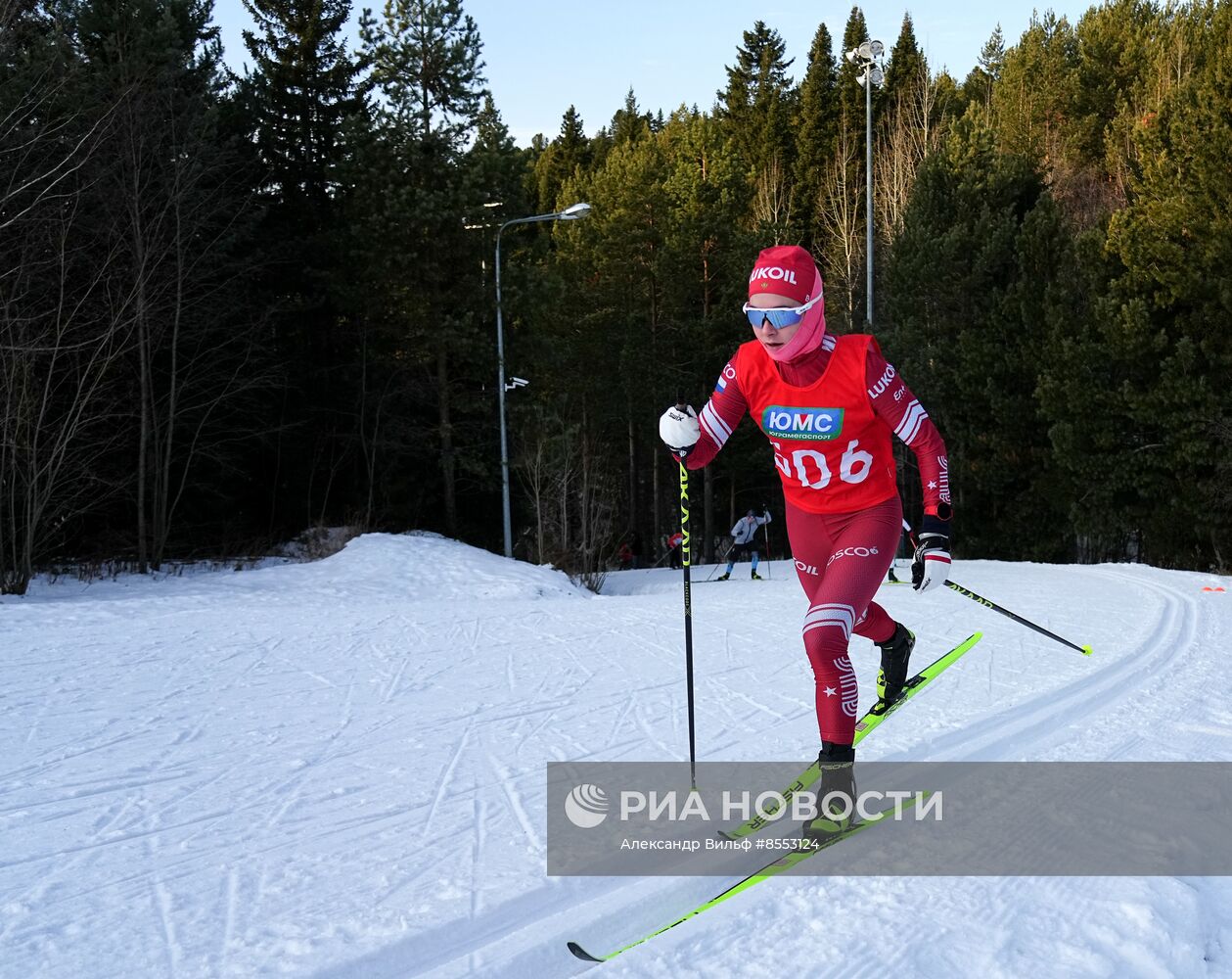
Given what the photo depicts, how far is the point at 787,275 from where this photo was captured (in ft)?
11.7

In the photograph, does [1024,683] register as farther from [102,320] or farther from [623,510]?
[623,510]

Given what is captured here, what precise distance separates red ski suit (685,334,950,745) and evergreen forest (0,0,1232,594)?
11.0 meters

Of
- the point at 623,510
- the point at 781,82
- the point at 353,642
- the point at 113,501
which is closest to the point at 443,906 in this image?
the point at 353,642

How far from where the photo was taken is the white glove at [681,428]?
3838mm

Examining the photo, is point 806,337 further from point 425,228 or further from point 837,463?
point 425,228

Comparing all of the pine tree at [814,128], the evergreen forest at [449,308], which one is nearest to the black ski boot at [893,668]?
the evergreen forest at [449,308]

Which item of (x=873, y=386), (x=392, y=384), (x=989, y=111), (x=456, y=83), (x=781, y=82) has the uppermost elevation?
(x=781, y=82)

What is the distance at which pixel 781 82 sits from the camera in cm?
5266

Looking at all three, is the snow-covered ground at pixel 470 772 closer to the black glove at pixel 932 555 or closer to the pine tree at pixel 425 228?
the black glove at pixel 932 555

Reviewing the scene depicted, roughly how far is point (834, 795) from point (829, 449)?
1.34 m

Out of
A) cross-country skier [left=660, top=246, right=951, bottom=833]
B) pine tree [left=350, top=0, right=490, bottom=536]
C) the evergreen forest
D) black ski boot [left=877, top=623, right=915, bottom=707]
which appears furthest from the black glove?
A: pine tree [left=350, top=0, right=490, bottom=536]

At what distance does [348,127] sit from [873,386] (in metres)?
22.0

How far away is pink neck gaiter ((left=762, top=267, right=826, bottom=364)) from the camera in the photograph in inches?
141

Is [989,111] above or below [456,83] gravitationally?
above
